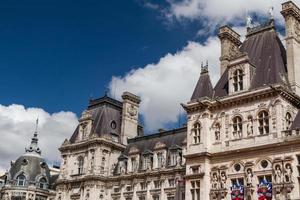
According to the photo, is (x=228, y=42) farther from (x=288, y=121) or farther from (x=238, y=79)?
(x=288, y=121)

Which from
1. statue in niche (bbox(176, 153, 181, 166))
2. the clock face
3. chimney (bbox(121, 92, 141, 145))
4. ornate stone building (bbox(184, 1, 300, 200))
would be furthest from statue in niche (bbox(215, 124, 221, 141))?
the clock face

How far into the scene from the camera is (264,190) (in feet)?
141

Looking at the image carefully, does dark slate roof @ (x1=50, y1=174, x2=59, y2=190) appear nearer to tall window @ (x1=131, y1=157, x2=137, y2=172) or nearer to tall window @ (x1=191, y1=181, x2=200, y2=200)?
tall window @ (x1=131, y1=157, x2=137, y2=172)

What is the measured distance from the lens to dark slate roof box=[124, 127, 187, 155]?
63622mm

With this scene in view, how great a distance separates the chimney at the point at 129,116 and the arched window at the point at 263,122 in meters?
29.8

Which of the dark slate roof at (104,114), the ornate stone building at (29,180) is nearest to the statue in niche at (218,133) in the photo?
the dark slate roof at (104,114)

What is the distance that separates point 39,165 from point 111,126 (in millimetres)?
25404

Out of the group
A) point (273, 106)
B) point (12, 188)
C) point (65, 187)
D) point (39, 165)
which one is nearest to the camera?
point (273, 106)

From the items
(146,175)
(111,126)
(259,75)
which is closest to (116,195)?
(146,175)

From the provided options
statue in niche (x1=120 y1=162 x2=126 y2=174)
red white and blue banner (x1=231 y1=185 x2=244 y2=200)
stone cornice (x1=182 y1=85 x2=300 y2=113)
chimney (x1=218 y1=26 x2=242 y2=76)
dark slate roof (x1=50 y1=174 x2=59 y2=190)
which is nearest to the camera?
red white and blue banner (x1=231 y1=185 x2=244 y2=200)

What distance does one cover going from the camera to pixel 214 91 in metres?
53.1

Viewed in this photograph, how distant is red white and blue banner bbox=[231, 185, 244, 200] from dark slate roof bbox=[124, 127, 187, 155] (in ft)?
55.4

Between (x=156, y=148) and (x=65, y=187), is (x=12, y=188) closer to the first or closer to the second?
(x=65, y=187)

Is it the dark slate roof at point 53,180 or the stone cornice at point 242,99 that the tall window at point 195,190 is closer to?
the stone cornice at point 242,99
